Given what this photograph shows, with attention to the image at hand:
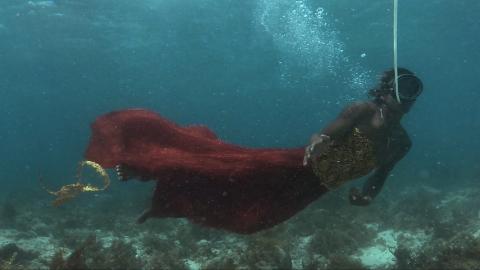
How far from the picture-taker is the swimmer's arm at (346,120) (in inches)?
194

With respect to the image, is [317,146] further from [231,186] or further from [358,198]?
[358,198]

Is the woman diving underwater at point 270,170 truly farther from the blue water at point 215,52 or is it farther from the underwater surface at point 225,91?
the blue water at point 215,52

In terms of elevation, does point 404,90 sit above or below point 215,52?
below

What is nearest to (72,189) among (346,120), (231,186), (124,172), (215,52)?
(124,172)

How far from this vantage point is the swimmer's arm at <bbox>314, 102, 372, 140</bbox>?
4938 millimetres

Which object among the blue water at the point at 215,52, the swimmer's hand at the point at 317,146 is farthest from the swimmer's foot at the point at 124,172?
the blue water at the point at 215,52

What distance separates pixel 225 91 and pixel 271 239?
60.2m

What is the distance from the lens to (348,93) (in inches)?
3794

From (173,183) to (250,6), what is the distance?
1163 inches

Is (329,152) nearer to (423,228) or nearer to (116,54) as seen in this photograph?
(423,228)

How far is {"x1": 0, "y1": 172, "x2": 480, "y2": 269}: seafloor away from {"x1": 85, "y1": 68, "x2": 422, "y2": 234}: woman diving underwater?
2974mm

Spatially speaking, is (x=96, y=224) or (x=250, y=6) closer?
(x=96, y=224)

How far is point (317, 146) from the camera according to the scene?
15.6 ft

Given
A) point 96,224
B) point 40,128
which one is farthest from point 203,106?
point 96,224
